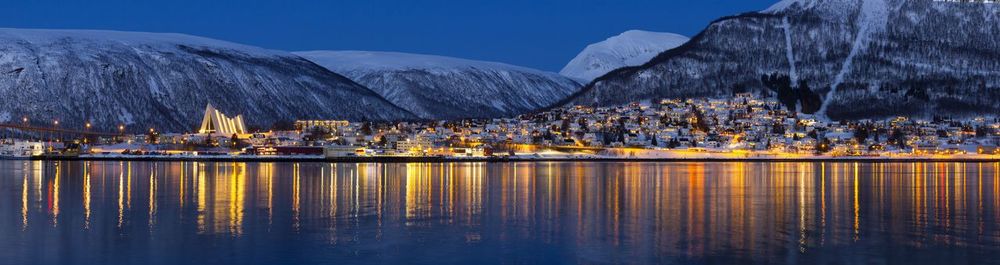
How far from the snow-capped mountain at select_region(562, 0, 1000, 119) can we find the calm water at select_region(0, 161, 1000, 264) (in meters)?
110

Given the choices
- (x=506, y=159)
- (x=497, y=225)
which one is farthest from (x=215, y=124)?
(x=497, y=225)

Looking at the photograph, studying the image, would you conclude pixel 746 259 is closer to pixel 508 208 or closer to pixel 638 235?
pixel 638 235

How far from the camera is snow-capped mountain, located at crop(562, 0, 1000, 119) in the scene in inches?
5925

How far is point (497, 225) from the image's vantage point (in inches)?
1132

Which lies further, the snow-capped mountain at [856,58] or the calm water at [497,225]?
the snow-capped mountain at [856,58]

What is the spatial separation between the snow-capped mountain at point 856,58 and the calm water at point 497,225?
360 ft

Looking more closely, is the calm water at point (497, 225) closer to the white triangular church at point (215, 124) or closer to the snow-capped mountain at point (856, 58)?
the snow-capped mountain at point (856, 58)

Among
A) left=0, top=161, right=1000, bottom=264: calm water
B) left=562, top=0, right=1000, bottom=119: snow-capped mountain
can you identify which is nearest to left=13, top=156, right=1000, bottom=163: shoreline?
left=562, top=0, right=1000, bottom=119: snow-capped mountain

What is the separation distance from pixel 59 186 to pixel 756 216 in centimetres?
2978

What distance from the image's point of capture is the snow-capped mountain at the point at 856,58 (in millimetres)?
150500

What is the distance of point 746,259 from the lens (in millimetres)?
21672

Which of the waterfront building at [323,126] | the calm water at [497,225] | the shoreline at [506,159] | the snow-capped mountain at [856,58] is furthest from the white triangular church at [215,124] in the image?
the calm water at [497,225]

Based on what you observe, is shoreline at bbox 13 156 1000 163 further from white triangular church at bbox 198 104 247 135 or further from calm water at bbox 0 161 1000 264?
white triangular church at bbox 198 104 247 135

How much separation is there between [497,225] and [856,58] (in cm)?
13754
